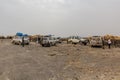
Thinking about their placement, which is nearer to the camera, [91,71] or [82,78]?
[82,78]

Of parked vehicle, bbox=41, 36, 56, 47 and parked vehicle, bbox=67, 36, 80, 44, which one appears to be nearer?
parked vehicle, bbox=41, 36, 56, 47

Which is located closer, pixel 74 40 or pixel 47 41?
pixel 47 41

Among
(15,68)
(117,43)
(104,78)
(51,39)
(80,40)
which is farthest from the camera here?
(80,40)

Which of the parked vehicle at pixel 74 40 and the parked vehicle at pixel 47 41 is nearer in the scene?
the parked vehicle at pixel 47 41

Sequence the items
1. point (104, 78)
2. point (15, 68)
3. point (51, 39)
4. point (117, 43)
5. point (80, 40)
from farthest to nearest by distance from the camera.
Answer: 1. point (80, 40)
2. point (117, 43)
3. point (51, 39)
4. point (15, 68)
5. point (104, 78)

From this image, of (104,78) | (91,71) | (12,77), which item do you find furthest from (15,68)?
(104,78)

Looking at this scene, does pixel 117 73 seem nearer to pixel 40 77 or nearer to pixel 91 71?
pixel 91 71

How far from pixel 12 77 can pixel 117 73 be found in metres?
7.37

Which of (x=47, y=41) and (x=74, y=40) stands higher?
(x=47, y=41)

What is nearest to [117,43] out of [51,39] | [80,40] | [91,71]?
[80,40]

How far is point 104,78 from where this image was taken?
1867 centimetres

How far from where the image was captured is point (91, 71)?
847 inches

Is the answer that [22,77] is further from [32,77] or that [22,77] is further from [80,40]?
[80,40]

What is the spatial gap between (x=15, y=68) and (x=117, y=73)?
7943 millimetres
